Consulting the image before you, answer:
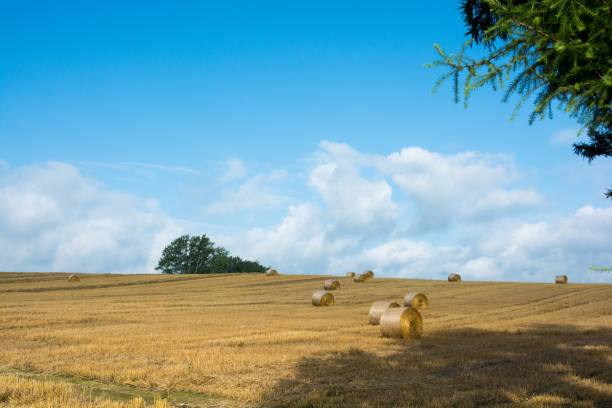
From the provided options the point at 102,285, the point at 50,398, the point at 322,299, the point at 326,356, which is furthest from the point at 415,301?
the point at 102,285

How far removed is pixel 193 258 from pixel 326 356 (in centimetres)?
8571

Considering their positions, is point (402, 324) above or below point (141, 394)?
above

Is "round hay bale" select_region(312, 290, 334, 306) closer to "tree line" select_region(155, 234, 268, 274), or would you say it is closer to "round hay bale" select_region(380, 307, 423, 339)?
"round hay bale" select_region(380, 307, 423, 339)

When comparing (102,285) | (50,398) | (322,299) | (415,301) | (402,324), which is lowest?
(50,398)

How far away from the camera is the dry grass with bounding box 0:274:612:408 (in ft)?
25.6

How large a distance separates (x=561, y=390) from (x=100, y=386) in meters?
8.12

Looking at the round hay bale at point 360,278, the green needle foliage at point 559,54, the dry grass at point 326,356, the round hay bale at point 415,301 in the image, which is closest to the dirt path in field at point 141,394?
the dry grass at point 326,356

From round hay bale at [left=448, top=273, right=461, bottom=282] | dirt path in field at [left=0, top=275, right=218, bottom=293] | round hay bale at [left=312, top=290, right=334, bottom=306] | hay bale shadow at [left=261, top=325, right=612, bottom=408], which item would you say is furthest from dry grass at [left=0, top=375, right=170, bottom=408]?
round hay bale at [left=448, top=273, right=461, bottom=282]

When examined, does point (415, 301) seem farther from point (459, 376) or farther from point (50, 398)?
point (50, 398)

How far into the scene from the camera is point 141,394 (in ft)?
26.3

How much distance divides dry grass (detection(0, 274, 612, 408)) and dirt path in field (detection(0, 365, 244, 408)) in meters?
0.16

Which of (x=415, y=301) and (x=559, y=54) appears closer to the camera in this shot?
(x=559, y=54)

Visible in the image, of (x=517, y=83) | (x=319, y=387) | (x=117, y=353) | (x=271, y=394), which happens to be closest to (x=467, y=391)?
(x=319, y=387)

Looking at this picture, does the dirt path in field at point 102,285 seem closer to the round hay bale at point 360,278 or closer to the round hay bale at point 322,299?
the round hay bale at point 360,278
